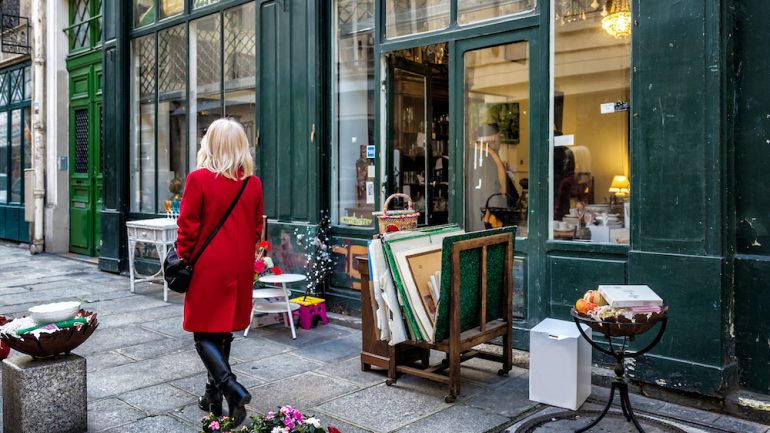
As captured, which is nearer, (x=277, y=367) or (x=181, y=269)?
(x=181, y=269)

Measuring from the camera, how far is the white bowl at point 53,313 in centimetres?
404

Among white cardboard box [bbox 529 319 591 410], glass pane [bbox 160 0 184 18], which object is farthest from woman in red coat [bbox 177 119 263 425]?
glass pane [bbox 160 0 184 18]

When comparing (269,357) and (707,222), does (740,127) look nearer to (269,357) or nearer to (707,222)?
(707,222)

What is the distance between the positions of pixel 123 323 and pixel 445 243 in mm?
4414

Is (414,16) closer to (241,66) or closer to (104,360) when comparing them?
(241,66)

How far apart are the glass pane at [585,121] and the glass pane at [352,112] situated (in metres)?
2.39

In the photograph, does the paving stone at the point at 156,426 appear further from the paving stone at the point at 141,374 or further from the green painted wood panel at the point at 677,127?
the green painted wood panel at the point at 677,127

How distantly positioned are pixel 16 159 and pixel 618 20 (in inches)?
552

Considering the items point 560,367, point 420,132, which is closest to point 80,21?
point 420,132

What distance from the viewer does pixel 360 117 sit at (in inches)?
301

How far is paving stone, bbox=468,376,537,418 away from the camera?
181 inches

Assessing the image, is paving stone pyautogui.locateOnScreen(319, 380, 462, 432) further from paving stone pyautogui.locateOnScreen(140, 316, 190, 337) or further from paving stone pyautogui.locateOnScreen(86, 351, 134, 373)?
paving stone pyautogui.locateOnScreen(140, 316, 190, 337)

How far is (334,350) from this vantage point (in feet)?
20.3

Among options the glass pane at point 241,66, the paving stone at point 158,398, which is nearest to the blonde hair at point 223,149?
the paving stone at point 158,398
